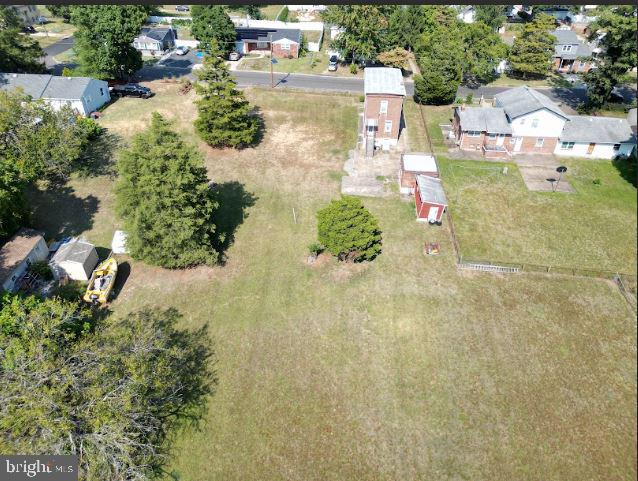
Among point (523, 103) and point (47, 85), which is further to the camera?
point (47, 85)

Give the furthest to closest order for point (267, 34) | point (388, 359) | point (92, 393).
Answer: point (267, 34) → point (388, 359) → point (92, 393)

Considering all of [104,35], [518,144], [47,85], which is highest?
[104,35]

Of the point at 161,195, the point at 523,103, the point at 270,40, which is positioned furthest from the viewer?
the point at 270,40

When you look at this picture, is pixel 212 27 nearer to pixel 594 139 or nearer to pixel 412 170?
pixel 412 170

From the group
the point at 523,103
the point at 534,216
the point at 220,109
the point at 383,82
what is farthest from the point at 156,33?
the point at 534,216

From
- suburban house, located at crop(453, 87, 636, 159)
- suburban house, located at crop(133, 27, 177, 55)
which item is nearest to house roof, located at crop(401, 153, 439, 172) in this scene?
suburban house, located at crop(453, 87, 636, 159)

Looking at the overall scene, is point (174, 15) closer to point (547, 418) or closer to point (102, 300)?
point (102, 300)

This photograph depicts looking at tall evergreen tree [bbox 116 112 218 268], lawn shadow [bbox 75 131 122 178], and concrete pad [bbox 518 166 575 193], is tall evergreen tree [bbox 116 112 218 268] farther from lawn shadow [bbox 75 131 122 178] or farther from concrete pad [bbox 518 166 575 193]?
concrete pad [bbox 518 166 575 193]
